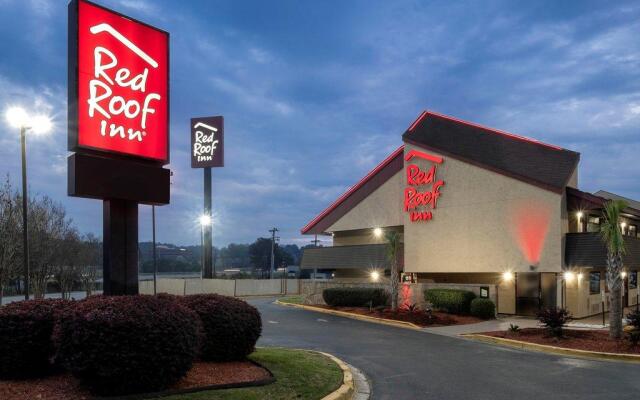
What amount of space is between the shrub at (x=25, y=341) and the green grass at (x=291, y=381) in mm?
2727

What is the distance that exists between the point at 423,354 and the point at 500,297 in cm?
1472

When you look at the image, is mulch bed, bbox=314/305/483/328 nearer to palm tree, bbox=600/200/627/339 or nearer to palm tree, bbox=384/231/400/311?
palm tree, bbox=384/231/400/311

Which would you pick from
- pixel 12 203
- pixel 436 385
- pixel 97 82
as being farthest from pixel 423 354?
pixel 12 203

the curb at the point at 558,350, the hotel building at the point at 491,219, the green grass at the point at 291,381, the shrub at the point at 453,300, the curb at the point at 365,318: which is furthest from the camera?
the shrub at the point at 453,300

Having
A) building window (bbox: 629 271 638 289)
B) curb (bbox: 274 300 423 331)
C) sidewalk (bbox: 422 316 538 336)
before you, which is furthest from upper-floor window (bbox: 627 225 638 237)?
curb (bbox: 274 300 423 331)

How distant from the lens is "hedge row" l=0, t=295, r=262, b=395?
26.6 ft

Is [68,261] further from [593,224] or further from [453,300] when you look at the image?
[593,224]

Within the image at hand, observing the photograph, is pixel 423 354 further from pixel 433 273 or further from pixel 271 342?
pixel 433 273

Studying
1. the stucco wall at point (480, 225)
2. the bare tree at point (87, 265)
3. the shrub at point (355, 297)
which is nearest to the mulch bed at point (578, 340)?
the stucco wall at point (480, 225)

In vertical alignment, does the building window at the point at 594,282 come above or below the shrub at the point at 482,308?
above

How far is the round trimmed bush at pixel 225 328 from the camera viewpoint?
11.1 metres

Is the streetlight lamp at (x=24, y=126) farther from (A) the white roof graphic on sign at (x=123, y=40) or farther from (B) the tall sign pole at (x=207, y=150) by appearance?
(B) the tall sign pole at (x=207, y=150)

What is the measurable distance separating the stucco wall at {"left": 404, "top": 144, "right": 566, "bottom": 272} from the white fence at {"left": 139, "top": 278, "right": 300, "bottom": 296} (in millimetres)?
23151

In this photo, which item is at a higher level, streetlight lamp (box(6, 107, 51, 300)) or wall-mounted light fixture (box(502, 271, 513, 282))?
streetlight lamp (box(6, 107, 51, 300))
